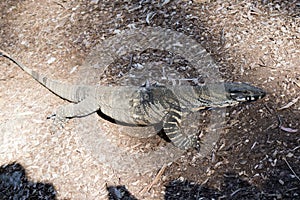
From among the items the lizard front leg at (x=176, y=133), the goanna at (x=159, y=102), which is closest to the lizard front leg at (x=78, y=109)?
the goanna at (x=159, y=102)

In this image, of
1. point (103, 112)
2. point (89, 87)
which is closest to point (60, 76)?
point (89, 87)

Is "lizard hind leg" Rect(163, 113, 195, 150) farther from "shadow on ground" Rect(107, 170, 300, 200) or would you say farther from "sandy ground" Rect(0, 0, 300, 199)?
"shadow on ground" Rect(107, 170, 300, 200)

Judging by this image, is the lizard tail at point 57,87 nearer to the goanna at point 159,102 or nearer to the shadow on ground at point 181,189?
the goanna at point 159,102

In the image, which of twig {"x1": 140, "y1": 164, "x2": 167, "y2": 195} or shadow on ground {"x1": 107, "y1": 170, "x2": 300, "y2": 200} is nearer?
shadow on ground {"x1": 107, "y1": 170, "x2": 300, "y2": 200}

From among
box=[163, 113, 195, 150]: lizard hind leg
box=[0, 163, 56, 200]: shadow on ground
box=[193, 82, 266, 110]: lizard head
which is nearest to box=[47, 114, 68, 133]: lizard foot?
box=[0, 163, 56, 200]: shadow on ground

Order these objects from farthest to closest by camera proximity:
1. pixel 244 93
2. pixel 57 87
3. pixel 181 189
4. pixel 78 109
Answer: pixel 57 87, pixel 78 109, pixel 244 93, pixel 181 189

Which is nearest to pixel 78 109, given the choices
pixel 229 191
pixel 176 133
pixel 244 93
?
pixel 176 133

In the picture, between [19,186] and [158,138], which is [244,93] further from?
[19,186]
